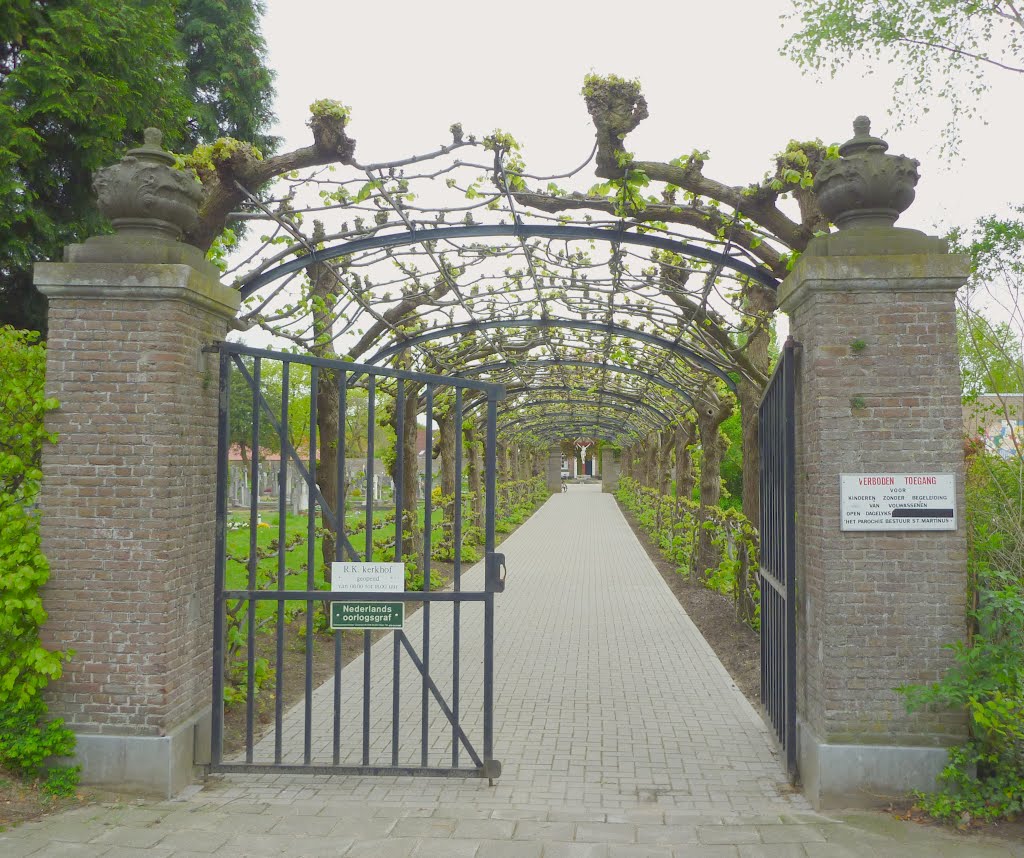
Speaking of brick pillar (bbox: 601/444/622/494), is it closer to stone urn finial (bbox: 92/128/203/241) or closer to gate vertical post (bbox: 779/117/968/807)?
gate vertical post (bbox: 779/117/968/807)

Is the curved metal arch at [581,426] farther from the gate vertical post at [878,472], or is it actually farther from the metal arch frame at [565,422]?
the gate vertical post at [878,472]

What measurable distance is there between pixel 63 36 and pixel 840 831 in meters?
12.0

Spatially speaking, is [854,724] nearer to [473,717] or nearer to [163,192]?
[473,717]

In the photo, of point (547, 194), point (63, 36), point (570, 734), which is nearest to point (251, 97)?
point (63, 36)

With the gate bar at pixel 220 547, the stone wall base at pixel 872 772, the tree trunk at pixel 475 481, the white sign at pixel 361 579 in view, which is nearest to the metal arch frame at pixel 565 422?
the tree trunk at pixel 475 481

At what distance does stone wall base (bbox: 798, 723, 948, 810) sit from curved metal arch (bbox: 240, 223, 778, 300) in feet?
11.0

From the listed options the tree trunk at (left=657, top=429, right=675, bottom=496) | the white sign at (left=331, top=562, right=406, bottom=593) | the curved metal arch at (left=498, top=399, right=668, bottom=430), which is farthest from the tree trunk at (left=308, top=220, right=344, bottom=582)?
the tree trunk at (left=657, top=429, right=675, bottom=496)

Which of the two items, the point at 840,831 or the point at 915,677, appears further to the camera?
the point at 915,677

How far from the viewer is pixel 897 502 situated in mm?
4297

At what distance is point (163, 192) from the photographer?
15.3 feet

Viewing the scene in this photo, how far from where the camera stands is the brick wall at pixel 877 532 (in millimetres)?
4258

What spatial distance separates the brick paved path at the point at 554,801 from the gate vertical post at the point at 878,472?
0.39 meters

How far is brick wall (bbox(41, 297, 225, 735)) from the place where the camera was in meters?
4.43

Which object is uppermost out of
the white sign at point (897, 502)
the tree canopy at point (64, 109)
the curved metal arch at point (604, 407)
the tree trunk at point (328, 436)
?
the tree canopy at point (64, 109)
